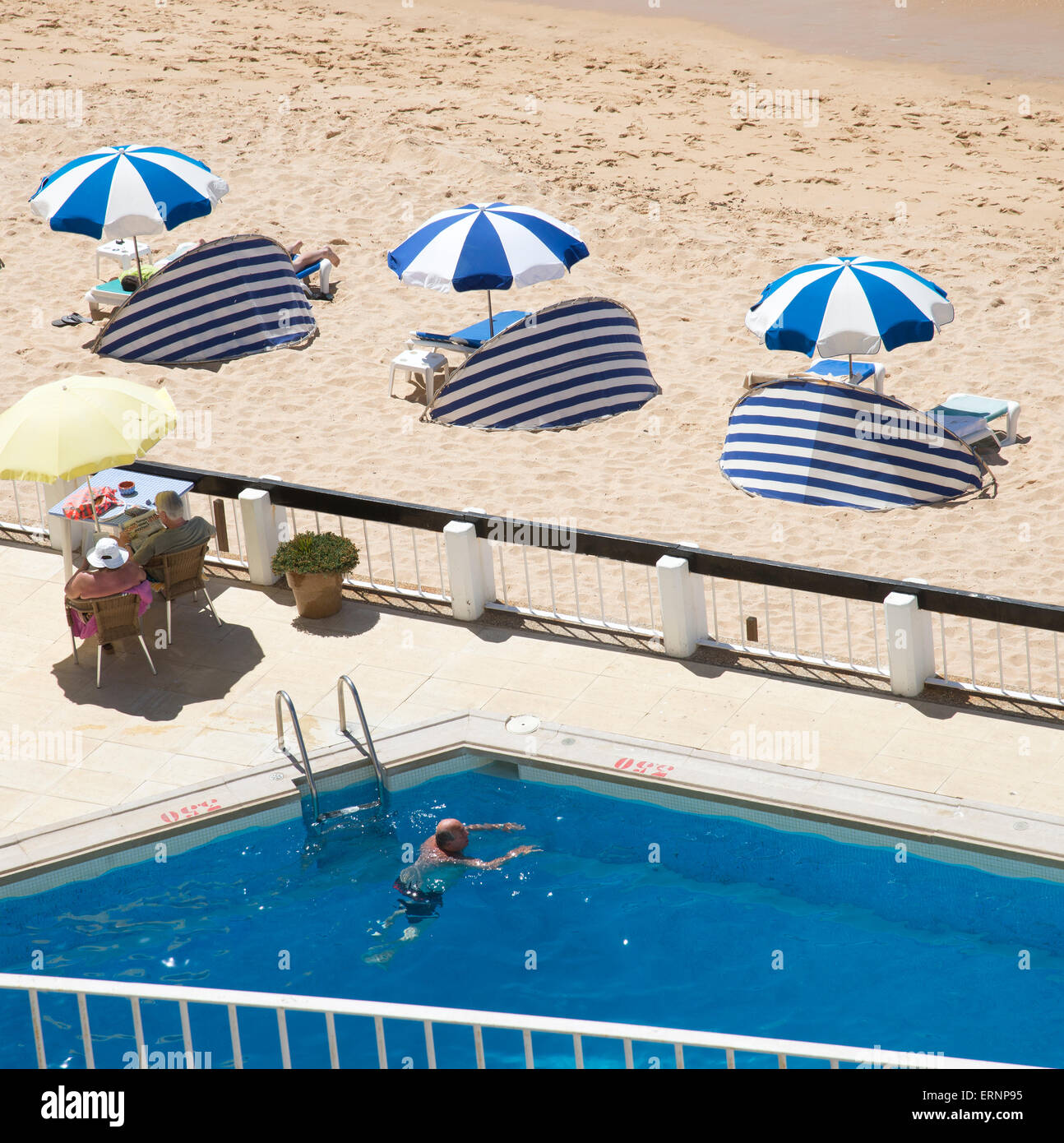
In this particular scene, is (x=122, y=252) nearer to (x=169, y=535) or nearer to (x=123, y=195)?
(x=123, y=195)

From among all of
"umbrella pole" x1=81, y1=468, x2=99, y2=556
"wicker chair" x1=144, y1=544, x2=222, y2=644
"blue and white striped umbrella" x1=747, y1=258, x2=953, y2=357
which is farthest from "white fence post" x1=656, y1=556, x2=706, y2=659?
"umbrella pole" x1=81, y1=468, x2=99, y2=556

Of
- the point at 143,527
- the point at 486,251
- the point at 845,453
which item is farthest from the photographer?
the point at 486,251

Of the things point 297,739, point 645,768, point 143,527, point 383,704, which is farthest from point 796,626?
point 143,527

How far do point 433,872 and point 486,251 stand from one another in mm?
8443

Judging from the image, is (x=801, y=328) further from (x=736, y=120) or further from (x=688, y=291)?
(x=736, y=120)

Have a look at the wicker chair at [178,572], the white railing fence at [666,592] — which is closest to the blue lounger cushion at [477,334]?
the white railing fence at [666,592]

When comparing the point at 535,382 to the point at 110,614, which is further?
the point at 535,382

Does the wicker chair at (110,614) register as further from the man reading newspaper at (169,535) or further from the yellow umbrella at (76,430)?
the yellow umbrella at (76,430)

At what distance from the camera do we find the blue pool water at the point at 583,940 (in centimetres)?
956

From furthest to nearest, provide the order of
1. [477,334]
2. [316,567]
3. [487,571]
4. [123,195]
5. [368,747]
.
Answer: [123,195] < [477,334] < [487,571] < [316,567] < [368,747]

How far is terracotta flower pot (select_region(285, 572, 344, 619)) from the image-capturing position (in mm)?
13070

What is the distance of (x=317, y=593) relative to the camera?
13.1 metres

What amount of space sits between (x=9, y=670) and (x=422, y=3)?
25.2 meters

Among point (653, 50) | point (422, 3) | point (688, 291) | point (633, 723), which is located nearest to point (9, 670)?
point (633, 723)
